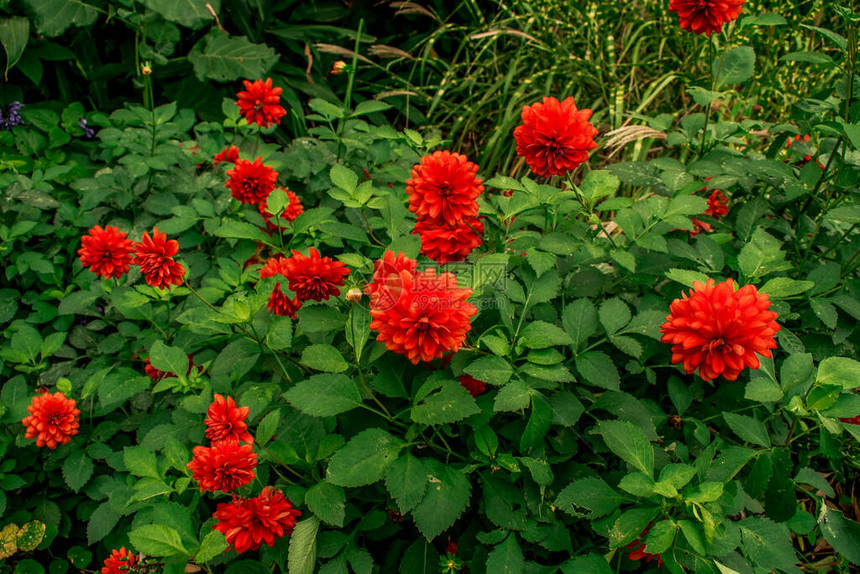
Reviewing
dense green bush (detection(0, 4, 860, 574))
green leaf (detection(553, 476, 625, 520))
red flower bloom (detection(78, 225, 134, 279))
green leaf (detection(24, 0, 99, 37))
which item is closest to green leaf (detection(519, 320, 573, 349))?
dense green bush (detection(0, 4, 860, 574))

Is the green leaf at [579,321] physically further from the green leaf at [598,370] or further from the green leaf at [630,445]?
the green leaf at [630,445]

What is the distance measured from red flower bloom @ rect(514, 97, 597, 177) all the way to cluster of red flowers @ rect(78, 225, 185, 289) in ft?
2.62

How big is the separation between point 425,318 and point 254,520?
0.49m

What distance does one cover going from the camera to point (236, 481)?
980mm

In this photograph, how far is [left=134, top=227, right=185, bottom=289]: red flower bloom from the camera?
1227mm

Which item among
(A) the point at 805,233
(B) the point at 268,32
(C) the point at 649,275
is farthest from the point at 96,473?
(B) the point at 268,32

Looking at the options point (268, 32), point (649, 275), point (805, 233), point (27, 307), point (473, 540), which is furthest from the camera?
point (268, 32)

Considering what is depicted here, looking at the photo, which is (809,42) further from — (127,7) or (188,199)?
(127,7)

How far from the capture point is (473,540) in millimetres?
1182

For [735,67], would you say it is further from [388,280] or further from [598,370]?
[388,280]

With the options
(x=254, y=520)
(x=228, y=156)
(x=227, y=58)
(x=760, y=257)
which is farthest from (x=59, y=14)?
(x=760, y=257)

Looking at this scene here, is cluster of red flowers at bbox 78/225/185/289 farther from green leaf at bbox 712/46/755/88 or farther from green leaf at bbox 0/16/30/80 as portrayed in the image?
green leaf at bbox 0/16/30/80

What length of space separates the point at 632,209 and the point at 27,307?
6.92 ft

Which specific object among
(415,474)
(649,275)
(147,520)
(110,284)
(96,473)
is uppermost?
(649,275)
